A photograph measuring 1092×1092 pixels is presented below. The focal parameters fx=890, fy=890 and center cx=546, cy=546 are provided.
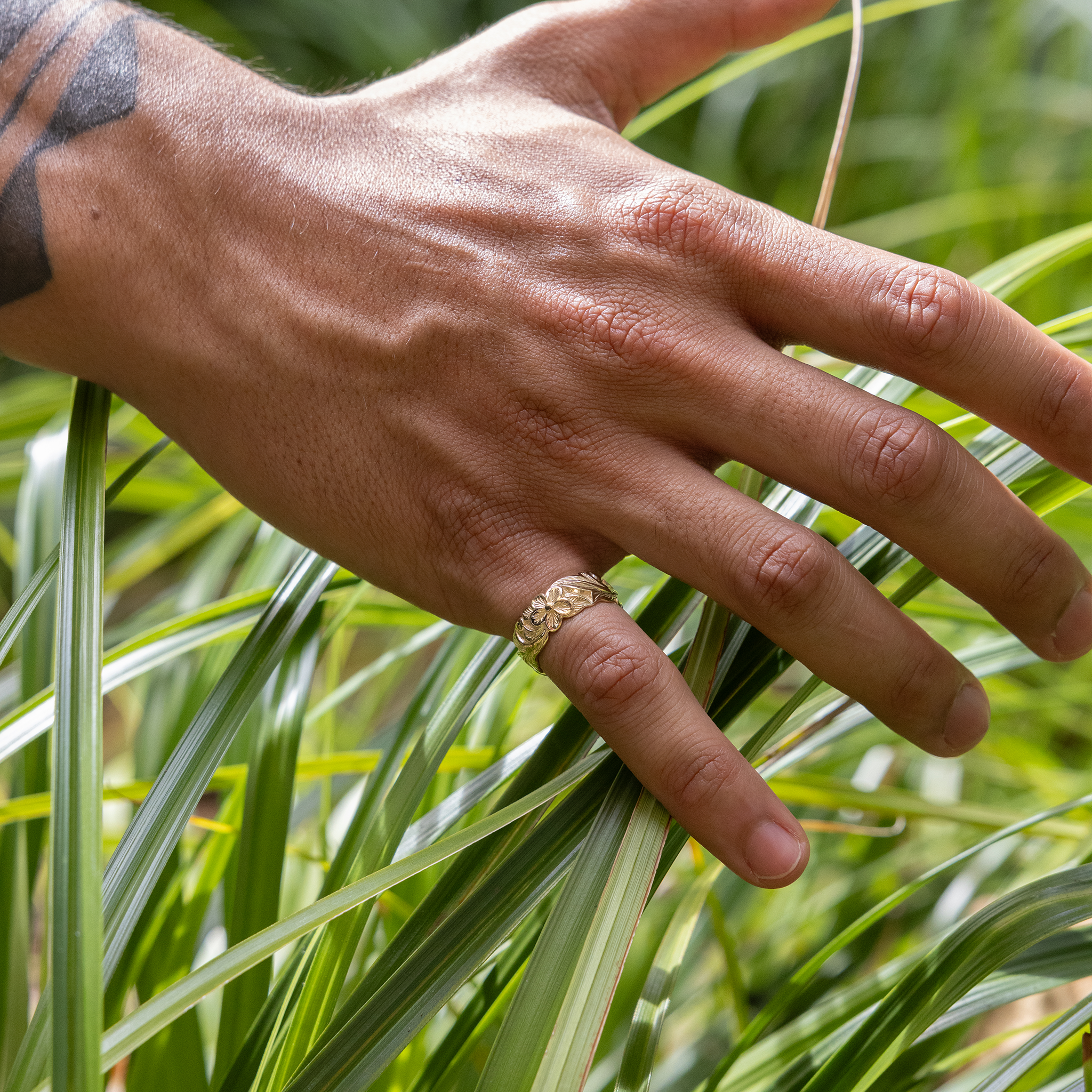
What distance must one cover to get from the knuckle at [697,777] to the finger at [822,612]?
→ 0.07 metres

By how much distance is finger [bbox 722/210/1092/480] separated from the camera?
379 millimetres

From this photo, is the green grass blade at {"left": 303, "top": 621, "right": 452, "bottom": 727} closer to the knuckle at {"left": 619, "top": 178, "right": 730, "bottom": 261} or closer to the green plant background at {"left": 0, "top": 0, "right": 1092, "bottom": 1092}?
the green plant background at {"left": 0, "top": 0, "right": 1092, "bottom": 1092}

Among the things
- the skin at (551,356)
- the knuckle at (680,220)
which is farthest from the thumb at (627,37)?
the knuckle at (680,220)

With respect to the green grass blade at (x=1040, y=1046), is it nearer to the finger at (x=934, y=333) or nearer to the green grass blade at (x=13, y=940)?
the finger at (x=934, y=333)

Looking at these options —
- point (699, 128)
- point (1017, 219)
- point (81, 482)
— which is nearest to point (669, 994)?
point (81, 482)

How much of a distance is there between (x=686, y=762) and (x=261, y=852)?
252 mm

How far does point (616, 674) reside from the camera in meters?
0.37

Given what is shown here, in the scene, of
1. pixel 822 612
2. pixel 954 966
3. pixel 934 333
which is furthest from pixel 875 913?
pixel 934 333

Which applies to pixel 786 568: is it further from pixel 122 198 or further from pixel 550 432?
pixel 122 198

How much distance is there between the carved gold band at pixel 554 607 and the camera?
0.40 metres

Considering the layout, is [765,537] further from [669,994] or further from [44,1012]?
[44,1012]

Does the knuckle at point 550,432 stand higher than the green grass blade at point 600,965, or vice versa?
the knuckle at point 550,432

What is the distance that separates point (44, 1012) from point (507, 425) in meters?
0.32

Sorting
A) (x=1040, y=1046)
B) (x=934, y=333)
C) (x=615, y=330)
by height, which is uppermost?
(x=615, y=330)
